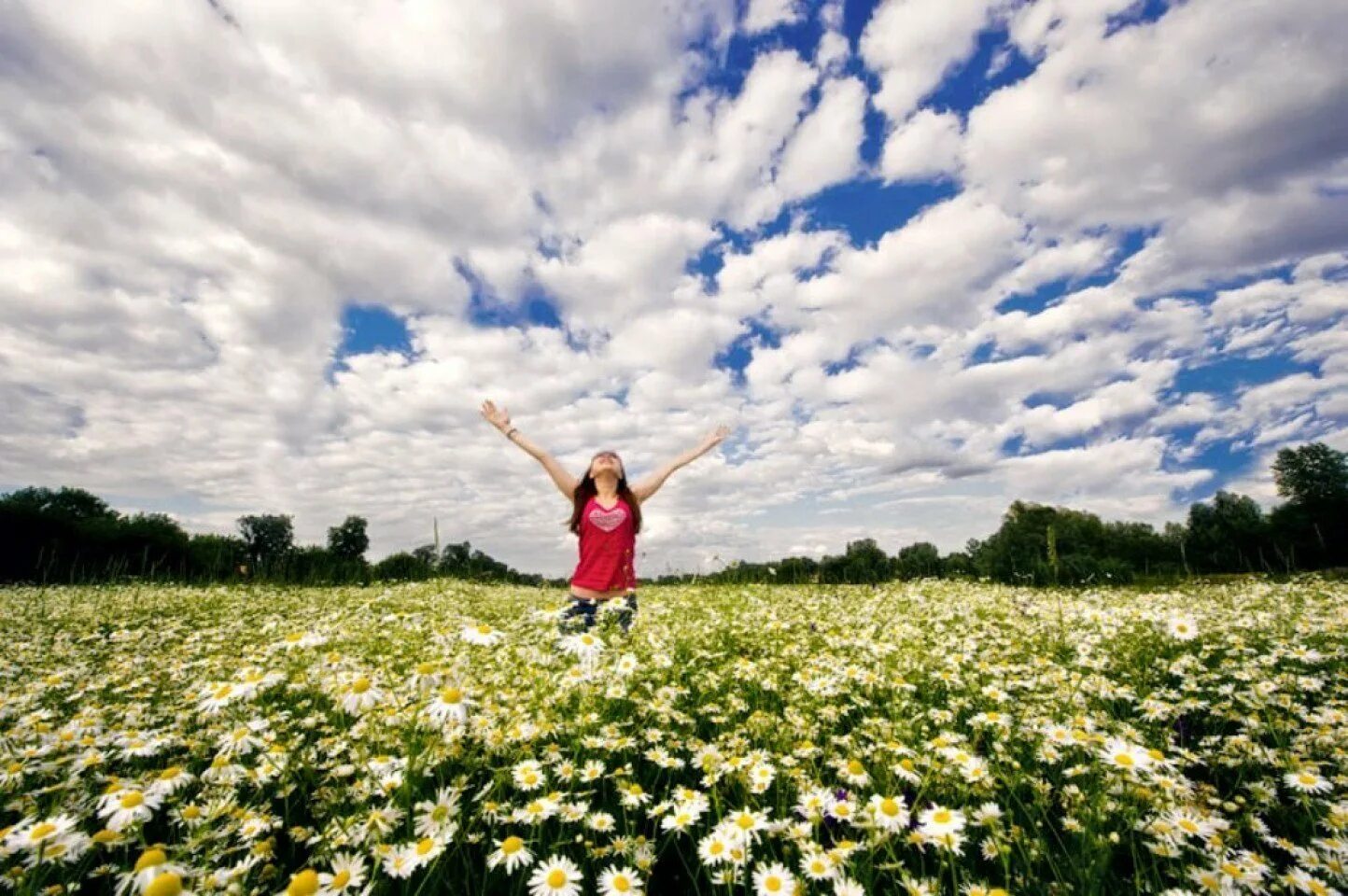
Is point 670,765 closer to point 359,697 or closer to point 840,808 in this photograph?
point 840,808

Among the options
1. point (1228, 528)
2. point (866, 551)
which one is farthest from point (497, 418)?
point (1228, 528)

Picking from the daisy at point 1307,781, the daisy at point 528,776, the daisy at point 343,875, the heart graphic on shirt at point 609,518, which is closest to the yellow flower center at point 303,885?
the daisy at point 343,875

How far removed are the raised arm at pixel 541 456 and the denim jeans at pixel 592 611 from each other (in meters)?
1.58

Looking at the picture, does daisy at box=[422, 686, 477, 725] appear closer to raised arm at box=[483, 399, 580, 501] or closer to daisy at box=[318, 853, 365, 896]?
daisy at box=[318, 853, 365, 896]

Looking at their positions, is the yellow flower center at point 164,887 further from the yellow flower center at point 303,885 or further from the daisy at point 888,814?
the daisy at point 888,814

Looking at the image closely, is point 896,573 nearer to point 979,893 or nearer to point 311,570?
point 979,893

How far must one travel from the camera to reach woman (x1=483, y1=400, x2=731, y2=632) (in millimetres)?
8023

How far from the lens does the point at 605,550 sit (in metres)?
8.09

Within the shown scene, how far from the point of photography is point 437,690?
3.00m

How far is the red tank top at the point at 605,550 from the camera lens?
26.3 ft

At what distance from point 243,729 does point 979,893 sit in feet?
10.9

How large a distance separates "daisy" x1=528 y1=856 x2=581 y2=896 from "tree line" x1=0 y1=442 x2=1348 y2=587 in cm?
1198

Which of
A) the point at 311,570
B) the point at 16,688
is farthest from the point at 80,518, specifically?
the point at 16,688

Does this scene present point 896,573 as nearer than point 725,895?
No
